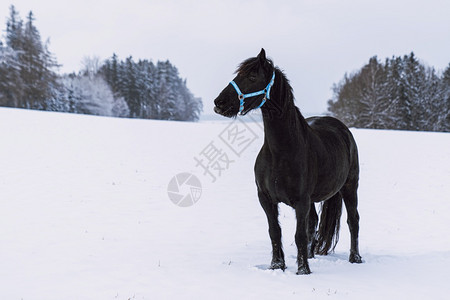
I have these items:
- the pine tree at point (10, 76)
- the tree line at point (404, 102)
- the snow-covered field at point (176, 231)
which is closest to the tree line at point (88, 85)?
the pine tree at point (10, 76)

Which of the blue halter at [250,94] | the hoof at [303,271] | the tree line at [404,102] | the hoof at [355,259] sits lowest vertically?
the hoof at [355,259]

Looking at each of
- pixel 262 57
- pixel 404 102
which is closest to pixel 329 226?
pixel 262 57

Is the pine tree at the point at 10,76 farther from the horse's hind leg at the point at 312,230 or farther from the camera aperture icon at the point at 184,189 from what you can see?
the horse's hind leg at the point at 312,230

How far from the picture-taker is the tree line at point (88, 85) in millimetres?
43281

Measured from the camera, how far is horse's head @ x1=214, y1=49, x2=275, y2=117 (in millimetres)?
3990

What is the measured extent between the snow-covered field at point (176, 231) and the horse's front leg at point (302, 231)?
139 mm

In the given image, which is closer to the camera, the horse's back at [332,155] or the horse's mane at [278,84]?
the horse's mane at [278,84]

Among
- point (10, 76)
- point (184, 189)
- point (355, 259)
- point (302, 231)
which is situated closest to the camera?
point (302, 231)

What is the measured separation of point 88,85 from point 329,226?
185 ft

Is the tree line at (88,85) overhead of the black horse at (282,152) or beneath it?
overhead

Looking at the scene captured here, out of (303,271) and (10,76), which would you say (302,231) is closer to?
(303,271)

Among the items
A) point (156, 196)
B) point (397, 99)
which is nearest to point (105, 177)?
point (156, 196)

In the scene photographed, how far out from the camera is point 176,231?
7.37m

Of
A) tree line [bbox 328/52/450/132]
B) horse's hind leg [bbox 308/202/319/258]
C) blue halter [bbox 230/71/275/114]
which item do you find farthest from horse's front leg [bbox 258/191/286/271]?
tree line [bbox 328/52/450/132]
